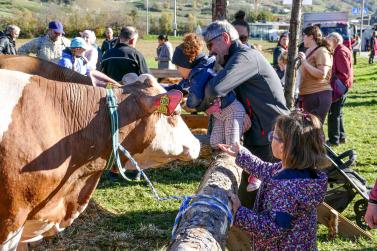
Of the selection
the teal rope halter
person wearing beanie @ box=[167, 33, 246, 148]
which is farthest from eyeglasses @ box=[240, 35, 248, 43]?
the teal rope halter

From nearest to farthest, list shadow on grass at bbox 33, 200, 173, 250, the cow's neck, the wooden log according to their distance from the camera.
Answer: the wooden log → the cow's neck → shadow on grass at bbox 33, 200, 173, 250

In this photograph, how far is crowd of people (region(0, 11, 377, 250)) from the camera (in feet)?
9.86

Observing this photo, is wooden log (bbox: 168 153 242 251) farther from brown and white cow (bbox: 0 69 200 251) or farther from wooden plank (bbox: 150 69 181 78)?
wooden plank (bbox: 150 69 181 78)

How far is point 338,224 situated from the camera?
525 centimetres

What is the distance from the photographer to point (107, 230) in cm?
547

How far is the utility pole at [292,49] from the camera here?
23.2ft

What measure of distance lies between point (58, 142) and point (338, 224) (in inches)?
127

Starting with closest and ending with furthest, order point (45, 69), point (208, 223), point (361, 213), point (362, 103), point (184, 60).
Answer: point (208, 223), point (45, 69), point (184, 60), point (361, 213), point (362, 103)

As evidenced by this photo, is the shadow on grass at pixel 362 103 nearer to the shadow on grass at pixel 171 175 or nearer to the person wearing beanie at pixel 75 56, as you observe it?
the shadow on grass at pixel 171 175

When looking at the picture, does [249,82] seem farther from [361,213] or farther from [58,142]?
[361,213]

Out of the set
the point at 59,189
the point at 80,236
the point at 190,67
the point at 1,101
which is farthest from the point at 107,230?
the point at 1,101

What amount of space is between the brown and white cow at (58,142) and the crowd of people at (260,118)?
0.64 metres

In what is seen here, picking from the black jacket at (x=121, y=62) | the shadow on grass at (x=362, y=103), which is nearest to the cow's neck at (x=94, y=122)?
the black jacket at (x=121, y=62)

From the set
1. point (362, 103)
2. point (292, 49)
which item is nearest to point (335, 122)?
point (292, 49)
